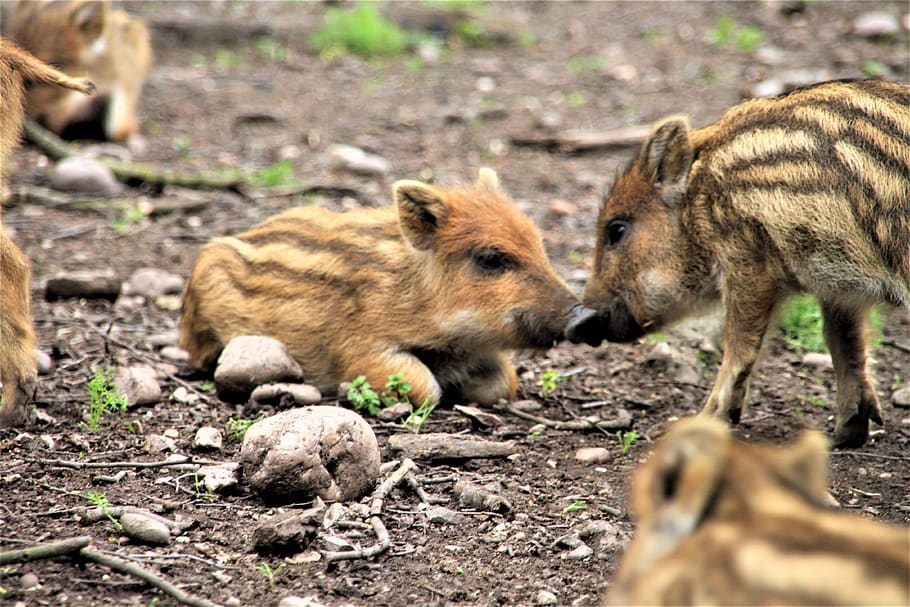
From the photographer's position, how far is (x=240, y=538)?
358 centimetres

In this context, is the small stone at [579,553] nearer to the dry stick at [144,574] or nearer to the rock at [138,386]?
the dry stick at [144,574]

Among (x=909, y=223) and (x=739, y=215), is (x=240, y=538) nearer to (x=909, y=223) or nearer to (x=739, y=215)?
(x=739, y=215)

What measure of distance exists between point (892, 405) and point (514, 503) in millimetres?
2196

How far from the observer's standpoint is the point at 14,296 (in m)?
4.25

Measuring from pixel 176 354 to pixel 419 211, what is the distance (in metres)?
1.36

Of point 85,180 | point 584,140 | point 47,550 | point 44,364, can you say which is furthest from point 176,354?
point 584,140

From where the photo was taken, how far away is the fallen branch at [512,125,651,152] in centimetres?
906

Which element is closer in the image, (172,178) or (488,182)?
(488,182)

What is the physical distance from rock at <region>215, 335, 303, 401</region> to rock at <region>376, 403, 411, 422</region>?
0.49 metres

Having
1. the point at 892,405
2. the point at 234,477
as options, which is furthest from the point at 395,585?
the point at 892,405

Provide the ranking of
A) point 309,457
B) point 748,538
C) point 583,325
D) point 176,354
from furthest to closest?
point 176,354 → point 583,325 → point 309,457 → point 748,538

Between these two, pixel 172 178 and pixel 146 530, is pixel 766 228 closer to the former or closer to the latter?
pixel 146 530

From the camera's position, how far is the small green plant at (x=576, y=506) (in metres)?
3.99

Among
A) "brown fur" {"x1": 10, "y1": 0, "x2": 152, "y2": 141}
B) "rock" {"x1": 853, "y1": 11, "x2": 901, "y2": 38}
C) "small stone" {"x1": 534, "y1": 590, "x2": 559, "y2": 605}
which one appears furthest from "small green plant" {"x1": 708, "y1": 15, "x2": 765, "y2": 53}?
"small stone" {"x1": 534, "y1": 590, "x2": 559, "y2": 605}
